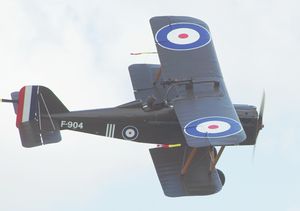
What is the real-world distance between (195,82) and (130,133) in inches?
83.4

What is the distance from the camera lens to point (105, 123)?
30.2 metres

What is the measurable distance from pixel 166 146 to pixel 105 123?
1.68 m

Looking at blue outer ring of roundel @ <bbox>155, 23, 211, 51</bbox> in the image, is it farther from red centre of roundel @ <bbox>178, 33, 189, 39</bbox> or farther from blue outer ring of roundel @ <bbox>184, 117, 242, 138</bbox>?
blue outer ring of roundel @ <bbox>184, 117, 242, 138</bbox>

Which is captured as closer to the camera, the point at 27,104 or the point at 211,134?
the point at 211,134

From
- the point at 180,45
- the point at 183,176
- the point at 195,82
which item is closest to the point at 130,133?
the point at 183,176

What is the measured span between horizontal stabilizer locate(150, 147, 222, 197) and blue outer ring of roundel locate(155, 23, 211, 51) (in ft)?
10.3

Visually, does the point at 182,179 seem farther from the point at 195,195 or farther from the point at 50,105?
the point at 50,105

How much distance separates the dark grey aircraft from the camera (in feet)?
96.5

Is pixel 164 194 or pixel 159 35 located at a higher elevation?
pixel 159 35

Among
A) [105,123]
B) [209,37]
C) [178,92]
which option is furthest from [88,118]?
[209,37]

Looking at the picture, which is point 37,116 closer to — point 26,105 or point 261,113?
point 26,105

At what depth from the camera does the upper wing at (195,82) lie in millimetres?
28422

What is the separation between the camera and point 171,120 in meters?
30.0

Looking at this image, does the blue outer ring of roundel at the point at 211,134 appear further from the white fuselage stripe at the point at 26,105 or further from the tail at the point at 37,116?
the white fuselage stripe at the point at 26,105
